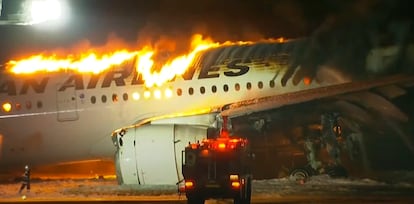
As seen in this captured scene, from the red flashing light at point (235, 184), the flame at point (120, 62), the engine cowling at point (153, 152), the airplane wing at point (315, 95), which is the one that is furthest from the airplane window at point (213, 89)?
the red flashing light at point (235, 184)

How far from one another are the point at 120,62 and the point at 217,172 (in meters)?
7.41

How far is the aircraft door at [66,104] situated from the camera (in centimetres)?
2323

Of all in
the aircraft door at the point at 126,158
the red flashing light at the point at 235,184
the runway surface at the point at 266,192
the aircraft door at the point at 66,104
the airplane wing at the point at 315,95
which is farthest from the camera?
the aircraft door at the point at 66,104

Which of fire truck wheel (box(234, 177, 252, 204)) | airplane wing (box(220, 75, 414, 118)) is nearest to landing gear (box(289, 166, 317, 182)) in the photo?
airplane wing (box(220, 75, 414, 118))

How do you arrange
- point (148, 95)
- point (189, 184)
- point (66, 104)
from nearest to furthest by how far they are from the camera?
point (189, 184)
point (148, 95)
point (66, 104)

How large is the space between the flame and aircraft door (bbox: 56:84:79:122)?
74cm

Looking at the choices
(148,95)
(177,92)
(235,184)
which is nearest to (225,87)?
(177,92)

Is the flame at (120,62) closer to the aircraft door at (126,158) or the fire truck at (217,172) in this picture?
the aircraft door at (126,158)

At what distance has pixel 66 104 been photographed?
2327cm

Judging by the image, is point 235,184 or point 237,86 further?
point 237,86

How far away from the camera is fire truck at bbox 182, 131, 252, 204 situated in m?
17.1

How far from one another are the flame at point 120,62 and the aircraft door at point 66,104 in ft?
2.41

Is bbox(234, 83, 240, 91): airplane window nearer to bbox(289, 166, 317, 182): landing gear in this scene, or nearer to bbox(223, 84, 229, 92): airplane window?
bbox(223, 84, 229, 92): airplane window

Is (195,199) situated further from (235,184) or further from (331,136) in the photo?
(331,136)
